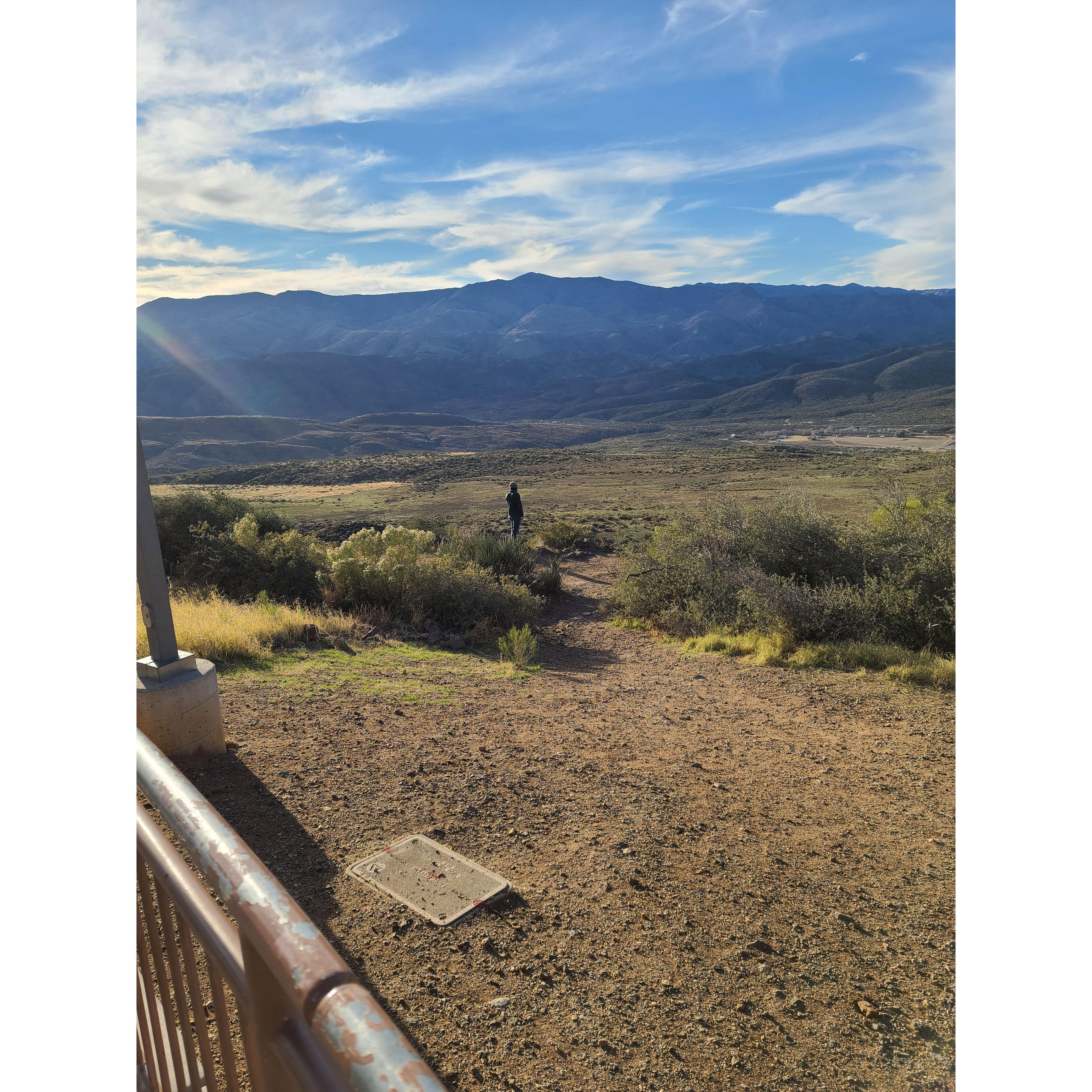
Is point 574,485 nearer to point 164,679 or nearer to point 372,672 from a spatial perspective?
point 372,672

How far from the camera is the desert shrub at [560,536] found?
18.3 metres

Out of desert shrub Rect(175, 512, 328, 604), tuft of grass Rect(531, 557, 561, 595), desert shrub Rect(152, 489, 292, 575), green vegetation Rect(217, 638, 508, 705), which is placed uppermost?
desert shrub Rect(152, 489, 292, 575)

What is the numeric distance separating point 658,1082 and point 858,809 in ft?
9.56

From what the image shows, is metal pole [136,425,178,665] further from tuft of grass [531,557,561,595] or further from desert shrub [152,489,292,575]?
tuft of grass [531,557,561,595]

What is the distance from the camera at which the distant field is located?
27609 millimetres

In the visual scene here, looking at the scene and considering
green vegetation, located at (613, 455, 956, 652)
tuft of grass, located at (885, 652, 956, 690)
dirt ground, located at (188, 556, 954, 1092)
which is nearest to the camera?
dirt ground, located at (188, 556, 954, 1092)

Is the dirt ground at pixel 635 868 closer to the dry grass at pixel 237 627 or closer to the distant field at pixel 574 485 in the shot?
the dry grass at pixel 237 627

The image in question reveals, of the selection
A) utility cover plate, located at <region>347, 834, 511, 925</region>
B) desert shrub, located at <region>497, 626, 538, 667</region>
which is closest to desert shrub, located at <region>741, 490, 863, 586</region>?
desert shrub, located at <region>497, 626, 538, 667</region>

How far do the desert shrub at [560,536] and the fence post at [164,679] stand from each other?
1306cm

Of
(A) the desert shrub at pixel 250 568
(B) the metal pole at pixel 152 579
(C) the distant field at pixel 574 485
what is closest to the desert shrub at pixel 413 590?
(A) the desert shrub at pixel 250 568

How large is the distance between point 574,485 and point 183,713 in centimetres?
3693

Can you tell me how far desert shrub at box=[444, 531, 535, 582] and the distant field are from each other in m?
5.78

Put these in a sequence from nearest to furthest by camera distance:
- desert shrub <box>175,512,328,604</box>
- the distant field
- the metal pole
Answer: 1. the metal pole
2. desert shrub <box>175,512,328,604</box>
3. the distant field

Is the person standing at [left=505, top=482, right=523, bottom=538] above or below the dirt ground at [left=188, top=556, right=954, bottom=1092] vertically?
above
